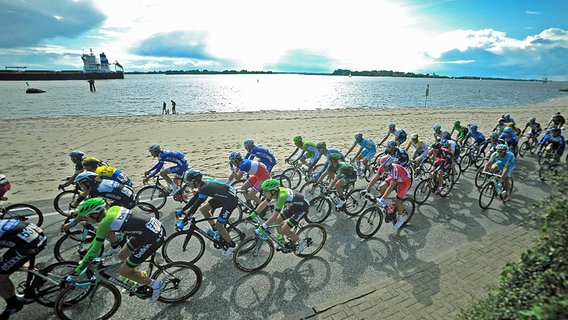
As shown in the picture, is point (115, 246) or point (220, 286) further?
point (115, 246)

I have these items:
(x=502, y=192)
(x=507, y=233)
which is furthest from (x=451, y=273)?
(x=502, y=192)

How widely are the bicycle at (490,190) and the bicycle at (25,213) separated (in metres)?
12.9

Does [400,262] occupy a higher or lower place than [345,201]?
lower

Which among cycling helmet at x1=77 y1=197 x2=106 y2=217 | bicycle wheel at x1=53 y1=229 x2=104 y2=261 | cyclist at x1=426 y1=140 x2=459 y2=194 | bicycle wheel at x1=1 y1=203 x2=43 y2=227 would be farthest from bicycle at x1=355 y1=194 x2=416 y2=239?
bicycle wheel at x1=1 y1=203 x2=43 y2=227

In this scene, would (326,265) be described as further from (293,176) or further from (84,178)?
(84,178)

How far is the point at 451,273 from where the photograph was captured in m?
5.11

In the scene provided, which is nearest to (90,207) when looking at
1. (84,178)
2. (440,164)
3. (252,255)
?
(84,178)

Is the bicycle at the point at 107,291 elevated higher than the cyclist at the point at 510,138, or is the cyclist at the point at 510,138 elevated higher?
the cyclist at the point at 510,138

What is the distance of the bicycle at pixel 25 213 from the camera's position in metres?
6.46

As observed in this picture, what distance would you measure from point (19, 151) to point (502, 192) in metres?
23.1

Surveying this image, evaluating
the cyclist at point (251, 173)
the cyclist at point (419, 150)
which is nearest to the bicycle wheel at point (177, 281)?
the cyclist at point (251, 173)

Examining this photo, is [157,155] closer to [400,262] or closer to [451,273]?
[400,262]

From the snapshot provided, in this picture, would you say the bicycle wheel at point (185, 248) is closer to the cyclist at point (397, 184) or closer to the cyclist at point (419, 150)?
the cyclist at point (397, 184)

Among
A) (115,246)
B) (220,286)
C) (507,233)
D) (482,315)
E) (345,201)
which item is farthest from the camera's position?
(345,201)
